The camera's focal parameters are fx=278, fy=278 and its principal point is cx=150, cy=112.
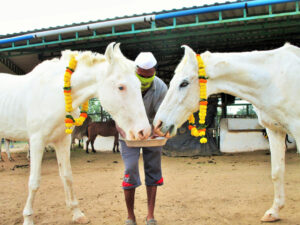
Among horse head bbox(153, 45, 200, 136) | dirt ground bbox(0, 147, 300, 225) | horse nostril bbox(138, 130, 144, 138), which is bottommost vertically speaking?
dirt ground bbox(0, 147, 300, 225)

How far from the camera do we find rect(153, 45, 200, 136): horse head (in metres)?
2.89

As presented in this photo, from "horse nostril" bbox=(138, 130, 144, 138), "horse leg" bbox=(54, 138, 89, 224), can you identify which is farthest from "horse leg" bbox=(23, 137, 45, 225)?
"horse nostril" bbox=(138, 130, 144, 138)

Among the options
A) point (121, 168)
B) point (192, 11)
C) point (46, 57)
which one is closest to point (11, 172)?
point (121, 168)

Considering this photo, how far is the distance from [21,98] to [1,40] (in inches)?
229

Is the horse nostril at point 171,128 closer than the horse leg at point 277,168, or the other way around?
the horse nostril at point 171,128

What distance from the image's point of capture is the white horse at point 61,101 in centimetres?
287

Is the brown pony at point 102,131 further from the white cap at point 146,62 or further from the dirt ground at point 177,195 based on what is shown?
the white cap at point 146,62

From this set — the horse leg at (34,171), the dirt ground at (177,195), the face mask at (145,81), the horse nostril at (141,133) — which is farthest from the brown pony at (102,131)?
the horse nostril at (141,133)

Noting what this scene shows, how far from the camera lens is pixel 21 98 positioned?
11.4ft

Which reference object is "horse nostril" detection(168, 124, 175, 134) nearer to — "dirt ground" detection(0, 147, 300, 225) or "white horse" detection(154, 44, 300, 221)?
"white horse" detection(154, 44, 300, 221)

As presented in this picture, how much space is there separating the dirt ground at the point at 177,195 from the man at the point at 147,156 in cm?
35

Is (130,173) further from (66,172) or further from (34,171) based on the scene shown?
(34,171)

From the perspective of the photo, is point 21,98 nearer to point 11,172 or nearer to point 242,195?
point 242,195

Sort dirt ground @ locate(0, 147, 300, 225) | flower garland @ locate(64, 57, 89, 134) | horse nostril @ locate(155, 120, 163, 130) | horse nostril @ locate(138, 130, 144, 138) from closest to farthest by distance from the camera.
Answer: horse nostril @ locate(138, 130, 144, 138) → horse nostril @ locate(155, 120, 163, 130) → flower garland @ locate(64, 57, 89, 134) → dirt ground @ locate(0, 147, 300, 225)
